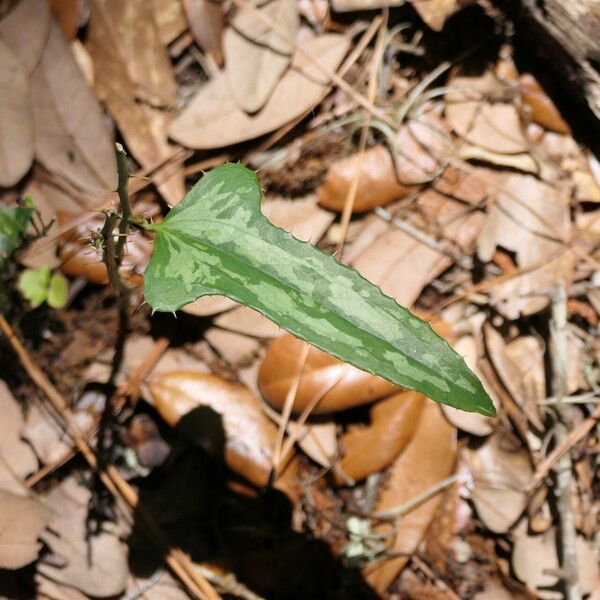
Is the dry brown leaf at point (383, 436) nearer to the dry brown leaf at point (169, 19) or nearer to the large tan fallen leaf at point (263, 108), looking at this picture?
the large tan fallen leaf at point (263, 108)

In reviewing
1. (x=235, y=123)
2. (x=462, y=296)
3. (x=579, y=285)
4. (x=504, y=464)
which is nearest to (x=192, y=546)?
(x=504, y=464)

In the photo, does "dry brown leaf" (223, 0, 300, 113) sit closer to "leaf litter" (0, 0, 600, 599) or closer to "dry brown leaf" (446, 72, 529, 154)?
"leaf litter" (0, 0, 600, 599)

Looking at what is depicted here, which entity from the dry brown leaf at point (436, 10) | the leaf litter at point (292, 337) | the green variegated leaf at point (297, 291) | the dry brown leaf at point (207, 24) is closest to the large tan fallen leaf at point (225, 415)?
the leaf litter at point (292, 337)

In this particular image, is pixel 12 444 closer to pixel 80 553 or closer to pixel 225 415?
pixel 80 553

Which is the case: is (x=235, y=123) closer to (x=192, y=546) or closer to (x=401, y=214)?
(x=401, y=214)

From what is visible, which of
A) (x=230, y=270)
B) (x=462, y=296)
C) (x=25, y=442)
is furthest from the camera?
(x=462, y=296)

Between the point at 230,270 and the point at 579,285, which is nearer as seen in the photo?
the point at 230,270
